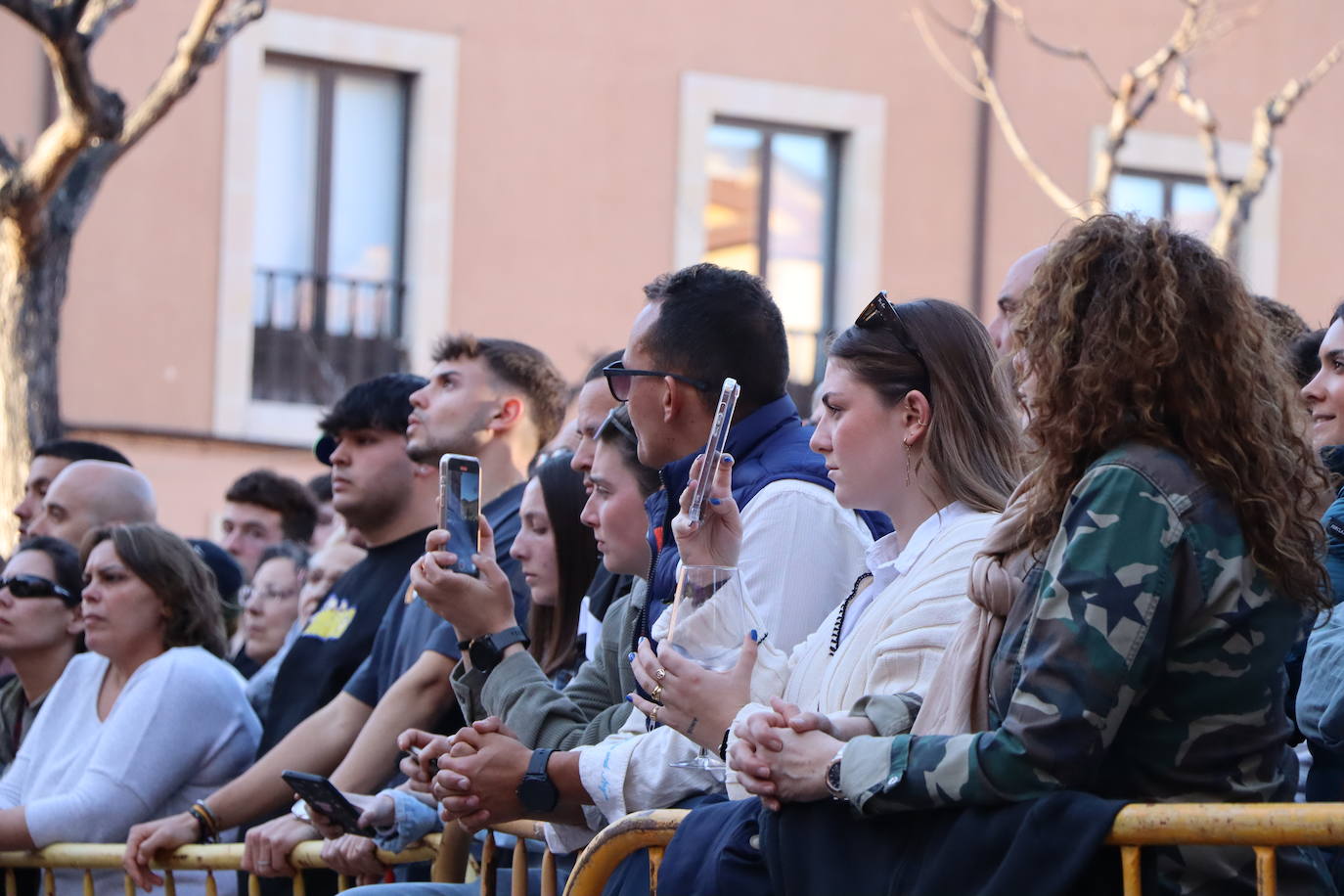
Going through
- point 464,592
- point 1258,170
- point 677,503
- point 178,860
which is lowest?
point 178,860

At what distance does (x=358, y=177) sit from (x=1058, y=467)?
14594 mm

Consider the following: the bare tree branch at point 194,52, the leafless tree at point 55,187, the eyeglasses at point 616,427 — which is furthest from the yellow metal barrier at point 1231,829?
the bare tree branch at point 194,52

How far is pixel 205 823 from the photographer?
229 inches

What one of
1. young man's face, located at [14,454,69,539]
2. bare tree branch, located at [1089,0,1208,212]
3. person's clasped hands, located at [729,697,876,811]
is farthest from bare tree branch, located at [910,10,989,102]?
person's clasped hands, located at [729,697,876,811]

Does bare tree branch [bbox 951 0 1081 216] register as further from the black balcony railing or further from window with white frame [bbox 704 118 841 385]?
the black balcony railing

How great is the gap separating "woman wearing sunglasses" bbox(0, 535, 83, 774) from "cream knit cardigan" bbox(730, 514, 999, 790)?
423cm

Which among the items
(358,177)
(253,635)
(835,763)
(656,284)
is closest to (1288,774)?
(835,763)

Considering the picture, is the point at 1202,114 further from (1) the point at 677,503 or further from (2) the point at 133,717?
(1) the point at 677,503

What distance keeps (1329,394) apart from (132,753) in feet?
12.4

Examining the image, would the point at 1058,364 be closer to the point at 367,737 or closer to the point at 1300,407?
the point at 1300,407

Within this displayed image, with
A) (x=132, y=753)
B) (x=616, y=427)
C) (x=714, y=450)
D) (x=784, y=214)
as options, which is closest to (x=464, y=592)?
(x=616, y=427)

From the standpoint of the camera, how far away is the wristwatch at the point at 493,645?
4426mm

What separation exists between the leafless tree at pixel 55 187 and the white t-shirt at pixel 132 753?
16.6 ft

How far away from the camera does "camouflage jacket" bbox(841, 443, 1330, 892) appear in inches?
109
